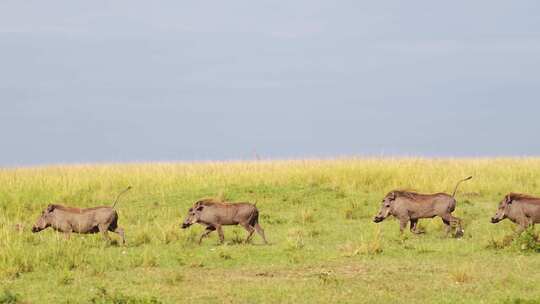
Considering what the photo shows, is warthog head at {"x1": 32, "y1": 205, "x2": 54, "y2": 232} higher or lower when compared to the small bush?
higher

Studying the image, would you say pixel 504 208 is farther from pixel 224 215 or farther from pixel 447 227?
pixel 224 215

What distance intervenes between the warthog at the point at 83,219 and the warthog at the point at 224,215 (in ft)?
3.66

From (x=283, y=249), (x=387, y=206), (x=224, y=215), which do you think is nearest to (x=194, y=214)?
(x=224, y=215)

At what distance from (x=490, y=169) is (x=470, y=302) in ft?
46.5

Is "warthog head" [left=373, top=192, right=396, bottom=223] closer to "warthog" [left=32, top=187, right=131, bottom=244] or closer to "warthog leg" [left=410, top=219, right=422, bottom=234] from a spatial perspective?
"warthog leg" [left=410, top=219, right=422, bottom=234]

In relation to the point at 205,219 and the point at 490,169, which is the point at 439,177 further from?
the point at 205,219

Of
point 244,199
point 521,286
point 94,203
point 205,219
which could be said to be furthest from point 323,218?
point 521,286

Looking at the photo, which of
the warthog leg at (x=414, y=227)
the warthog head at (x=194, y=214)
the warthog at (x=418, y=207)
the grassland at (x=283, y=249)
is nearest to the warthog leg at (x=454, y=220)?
the warthog at (x=418, y=207)

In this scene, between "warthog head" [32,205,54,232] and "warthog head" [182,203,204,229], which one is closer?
"warthog head" [182,203,204,229]

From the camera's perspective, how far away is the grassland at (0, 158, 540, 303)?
29.8 feet

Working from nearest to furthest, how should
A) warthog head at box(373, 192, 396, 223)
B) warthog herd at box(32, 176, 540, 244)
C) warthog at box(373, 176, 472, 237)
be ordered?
warthog herd at box(32, 176, 540, 244), warthog at box(373, 176, 472, 237), warthog head at box(373, 192, 396, 223)

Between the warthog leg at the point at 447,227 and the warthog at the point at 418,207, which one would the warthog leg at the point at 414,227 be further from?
the warthog leg at the point at 447,227

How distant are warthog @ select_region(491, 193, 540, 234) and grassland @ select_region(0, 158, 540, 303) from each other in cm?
44

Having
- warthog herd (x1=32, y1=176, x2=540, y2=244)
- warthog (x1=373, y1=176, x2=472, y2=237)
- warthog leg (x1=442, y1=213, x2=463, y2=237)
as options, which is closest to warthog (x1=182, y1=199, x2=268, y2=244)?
warthog herd (x1=32, y1=176, x2=540, y2=244)
